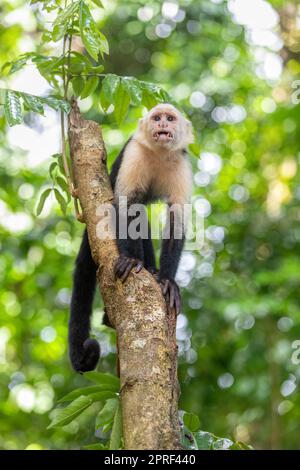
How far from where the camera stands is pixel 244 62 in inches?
263

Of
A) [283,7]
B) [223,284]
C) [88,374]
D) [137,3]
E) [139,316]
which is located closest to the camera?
[139,316]

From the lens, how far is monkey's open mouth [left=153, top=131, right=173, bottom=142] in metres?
3.71

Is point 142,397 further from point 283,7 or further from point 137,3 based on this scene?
point 283,7

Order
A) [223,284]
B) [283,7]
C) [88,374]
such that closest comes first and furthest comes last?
1. [88,374]
2. [223,284]
3. [283,7]

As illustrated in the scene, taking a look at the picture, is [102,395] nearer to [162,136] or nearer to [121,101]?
[121,101]

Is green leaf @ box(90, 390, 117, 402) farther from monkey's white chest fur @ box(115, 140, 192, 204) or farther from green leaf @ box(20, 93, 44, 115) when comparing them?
monkey's white chest fur @ box(115, 140, 192, 204)

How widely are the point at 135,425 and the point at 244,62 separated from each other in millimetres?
5574

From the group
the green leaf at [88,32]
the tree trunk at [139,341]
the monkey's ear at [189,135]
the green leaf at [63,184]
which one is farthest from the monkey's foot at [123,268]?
the monkey's ear at [189,135]

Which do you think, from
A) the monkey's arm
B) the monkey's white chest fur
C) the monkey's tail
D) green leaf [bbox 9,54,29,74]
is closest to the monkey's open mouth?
the monkey's white chest fur

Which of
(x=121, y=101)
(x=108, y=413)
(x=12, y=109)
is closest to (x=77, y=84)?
(x=121, y=101)

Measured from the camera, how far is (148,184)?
3.85 m

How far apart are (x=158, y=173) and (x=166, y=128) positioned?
0.31 meters

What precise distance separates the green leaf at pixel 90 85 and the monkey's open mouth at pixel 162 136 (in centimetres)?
72
